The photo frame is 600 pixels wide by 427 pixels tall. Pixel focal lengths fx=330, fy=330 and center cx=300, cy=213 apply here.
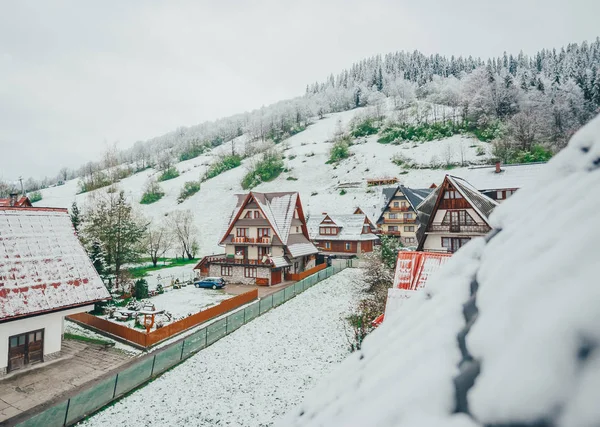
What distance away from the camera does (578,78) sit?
81.4m

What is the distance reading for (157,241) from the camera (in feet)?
161

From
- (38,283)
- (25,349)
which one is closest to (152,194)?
(38,283)

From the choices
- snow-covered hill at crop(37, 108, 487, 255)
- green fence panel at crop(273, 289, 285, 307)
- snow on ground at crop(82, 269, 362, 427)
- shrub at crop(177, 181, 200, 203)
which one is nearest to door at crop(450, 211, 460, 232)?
snow on ground at crop(82, 269, 362, 427)

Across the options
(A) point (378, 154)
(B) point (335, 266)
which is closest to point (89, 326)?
(B) point (335, 266)

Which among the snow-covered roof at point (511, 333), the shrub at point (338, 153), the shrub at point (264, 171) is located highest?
the shrub at point (338, 153)

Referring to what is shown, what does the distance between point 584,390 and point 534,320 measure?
0.23 meters

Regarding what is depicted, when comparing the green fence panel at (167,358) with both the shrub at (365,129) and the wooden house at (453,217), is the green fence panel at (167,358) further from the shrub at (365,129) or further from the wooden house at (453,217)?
the shrub at (365,129)

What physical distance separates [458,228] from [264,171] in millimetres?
66990

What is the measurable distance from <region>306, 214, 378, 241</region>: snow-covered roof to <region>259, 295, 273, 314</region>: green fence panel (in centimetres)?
2344

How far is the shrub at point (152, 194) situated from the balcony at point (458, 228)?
74.0 metres

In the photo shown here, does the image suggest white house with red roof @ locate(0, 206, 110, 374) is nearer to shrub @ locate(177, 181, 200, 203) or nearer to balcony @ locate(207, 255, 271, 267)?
balcony @ locate(207, 255, 271, 267)

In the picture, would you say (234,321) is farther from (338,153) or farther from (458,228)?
(338,153)

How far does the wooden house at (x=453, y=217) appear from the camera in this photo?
21062 mm

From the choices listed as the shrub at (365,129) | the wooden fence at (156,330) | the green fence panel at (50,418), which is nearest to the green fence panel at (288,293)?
the wooden fence at (156,330)
